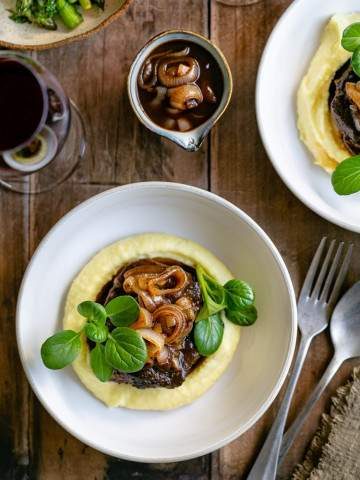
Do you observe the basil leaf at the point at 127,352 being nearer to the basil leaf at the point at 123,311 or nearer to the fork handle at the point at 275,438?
the basil leaf at the point at 123,311

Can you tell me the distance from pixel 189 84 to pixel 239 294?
81cm

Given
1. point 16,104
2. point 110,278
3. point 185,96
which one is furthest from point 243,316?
point 16,104

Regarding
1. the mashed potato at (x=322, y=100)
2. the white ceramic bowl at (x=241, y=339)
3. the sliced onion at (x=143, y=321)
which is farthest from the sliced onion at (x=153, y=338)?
the mashed potato at (x=322, y=100)

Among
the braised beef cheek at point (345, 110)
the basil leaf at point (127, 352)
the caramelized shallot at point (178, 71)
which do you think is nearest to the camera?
the basil leaf at point (127, 352)

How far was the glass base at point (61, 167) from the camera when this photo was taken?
291 cm

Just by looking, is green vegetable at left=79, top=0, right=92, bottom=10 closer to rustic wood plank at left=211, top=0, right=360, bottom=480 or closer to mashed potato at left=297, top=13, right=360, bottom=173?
rustic wood plank at left=211, top=0, right=360, bottom=480

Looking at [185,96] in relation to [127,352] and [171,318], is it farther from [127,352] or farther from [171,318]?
[127,352]

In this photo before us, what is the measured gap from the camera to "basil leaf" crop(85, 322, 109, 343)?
8.34 feet

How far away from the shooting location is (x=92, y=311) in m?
2.56

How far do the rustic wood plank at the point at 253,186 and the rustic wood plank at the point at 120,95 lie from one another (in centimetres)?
10

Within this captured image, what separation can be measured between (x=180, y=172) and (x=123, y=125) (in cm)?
30

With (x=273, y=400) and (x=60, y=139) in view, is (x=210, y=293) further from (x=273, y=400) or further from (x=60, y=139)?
(x=60, y=139)

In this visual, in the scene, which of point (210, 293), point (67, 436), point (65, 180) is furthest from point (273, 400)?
point (65, 180)

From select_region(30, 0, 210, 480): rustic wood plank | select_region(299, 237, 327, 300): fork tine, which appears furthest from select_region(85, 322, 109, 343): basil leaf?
select_region(299, 237, 327, 300): fork tine
